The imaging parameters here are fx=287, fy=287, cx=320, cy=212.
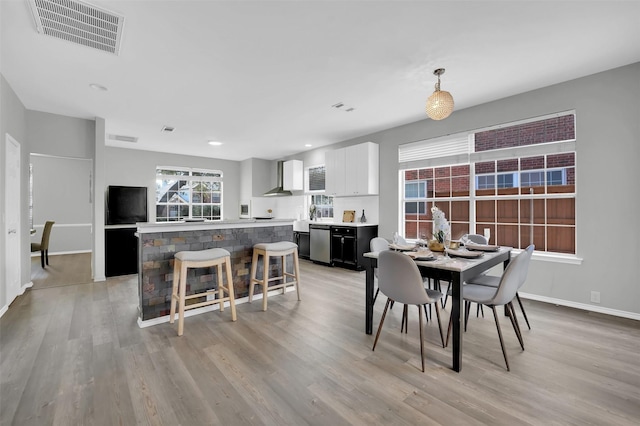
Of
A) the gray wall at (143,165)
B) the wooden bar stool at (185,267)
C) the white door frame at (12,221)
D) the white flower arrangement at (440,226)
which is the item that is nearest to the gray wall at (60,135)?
the white door frame at (12,221)

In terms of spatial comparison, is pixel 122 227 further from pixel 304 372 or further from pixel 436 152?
pixel 436 152

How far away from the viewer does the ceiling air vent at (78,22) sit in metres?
2.13

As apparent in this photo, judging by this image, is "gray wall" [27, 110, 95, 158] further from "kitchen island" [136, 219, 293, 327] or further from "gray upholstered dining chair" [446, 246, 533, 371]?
"gray upholstered dining chair" [446, 246, 533, 371]

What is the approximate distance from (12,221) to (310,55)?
166 inches

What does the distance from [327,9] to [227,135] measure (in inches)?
164

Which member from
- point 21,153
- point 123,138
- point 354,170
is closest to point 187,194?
point 123,138

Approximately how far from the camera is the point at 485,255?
263 cm

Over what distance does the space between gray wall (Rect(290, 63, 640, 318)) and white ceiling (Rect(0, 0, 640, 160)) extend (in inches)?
9.7

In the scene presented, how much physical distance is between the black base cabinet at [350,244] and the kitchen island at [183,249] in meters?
1.97

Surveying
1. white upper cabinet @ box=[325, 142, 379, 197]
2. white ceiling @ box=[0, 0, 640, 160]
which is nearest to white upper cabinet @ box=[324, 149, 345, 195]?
white upper cabinet @ box=[325, 142, 379, 197]

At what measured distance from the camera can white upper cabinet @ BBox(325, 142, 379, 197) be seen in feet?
17.8

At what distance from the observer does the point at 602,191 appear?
323 centimetres

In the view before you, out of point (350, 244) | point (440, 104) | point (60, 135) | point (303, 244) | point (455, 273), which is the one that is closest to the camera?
point (455, 273)

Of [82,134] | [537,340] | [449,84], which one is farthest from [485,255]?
[82,134]
